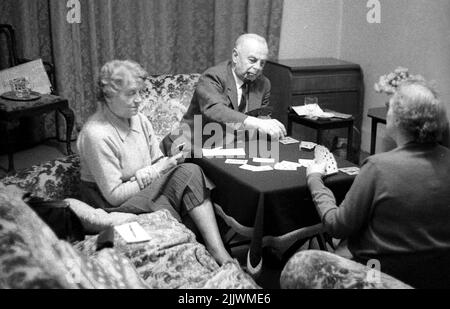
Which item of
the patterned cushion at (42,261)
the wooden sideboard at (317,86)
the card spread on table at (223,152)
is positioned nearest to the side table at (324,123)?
the wooden sideboard at (317,86)

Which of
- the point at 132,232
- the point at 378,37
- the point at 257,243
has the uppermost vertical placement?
the point at 378,37

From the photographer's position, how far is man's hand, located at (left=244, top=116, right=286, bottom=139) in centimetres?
291

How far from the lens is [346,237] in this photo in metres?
2.12

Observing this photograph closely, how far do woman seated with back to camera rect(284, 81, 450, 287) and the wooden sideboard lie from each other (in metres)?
2.61

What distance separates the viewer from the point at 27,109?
3840 millimetres

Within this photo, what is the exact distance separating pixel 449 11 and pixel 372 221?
8.92 ft

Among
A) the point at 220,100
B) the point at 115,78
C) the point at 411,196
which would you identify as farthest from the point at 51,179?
the point at 411,196

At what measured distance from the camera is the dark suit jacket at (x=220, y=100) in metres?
3.05

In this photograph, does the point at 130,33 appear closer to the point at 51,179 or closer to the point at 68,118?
the point at 68,118

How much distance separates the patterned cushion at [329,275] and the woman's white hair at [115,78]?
1.28 m

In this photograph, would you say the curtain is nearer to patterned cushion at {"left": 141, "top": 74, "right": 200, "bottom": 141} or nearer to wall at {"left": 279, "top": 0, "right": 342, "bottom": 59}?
wall at {"left": 279, "top": 0, "right": 342, "bottom": 59}

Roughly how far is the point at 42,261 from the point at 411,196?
1.20m
